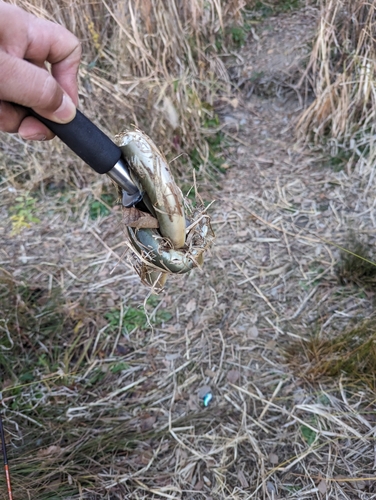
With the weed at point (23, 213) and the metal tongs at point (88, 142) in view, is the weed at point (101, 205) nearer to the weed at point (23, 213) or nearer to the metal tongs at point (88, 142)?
the weed at point (23, 213)

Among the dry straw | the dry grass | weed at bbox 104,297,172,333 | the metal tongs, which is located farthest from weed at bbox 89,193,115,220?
the metal tongs

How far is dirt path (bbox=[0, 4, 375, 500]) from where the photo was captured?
124 centimetres

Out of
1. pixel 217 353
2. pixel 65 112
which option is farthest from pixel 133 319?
pixel 65 112

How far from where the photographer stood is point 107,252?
6.35 feet

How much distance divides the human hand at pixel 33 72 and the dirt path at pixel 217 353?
0.59 m

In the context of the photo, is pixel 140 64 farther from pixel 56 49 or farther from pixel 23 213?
pixel 56 49

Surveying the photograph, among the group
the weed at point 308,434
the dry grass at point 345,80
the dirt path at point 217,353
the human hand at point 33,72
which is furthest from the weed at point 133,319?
the dry grass at point 345,80

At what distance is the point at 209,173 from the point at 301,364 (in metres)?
1.13

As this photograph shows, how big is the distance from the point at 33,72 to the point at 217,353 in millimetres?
1147

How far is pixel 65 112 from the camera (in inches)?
30.4

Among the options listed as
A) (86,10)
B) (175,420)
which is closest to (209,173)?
(86,10)

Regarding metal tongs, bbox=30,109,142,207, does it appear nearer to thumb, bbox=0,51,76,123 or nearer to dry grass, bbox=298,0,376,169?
thumb, bbox=0,51,76,123

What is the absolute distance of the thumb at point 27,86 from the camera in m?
0.71

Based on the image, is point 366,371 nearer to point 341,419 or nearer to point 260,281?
point 341,419
